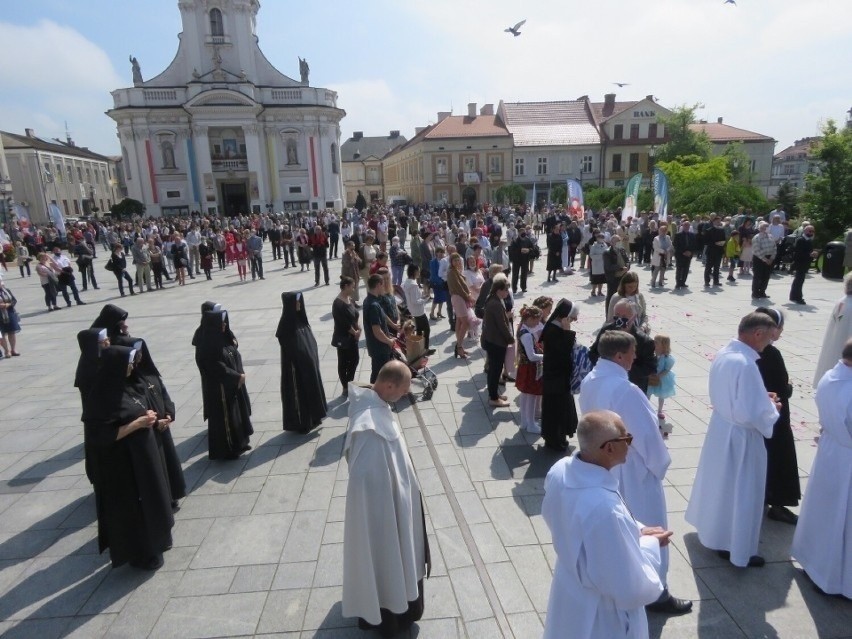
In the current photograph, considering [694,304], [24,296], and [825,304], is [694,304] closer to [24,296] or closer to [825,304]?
[825,304]

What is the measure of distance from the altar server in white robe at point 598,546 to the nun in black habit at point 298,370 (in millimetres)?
4381

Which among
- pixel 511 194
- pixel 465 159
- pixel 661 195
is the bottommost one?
pixel 661 195

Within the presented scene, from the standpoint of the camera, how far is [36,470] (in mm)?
5828

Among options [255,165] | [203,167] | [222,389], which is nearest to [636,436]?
[222,389]

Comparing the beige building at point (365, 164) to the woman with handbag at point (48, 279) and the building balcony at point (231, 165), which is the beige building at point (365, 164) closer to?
the building balcony at point (231, 165)

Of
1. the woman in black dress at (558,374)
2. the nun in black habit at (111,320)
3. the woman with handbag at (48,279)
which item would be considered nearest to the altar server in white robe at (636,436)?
the woman in black dress at (558,374)

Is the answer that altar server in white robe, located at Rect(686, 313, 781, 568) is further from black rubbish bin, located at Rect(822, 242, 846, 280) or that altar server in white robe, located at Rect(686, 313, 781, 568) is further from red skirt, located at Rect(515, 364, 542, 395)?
black rubbish bin, located at Rect(822, 242, 846, 280)

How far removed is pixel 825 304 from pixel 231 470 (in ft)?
41.4

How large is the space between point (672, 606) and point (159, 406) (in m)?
4.13

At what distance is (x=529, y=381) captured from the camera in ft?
19.4

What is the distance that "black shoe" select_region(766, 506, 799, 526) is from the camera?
4.33 metres

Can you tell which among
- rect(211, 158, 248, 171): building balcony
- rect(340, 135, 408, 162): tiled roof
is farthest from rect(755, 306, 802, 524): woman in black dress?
rect(340, 135, 408, 162): tiled roof

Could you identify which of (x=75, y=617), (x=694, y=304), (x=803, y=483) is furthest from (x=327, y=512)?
(x=694, y=304)

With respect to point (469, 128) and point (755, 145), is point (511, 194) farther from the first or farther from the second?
point (755, 145)
